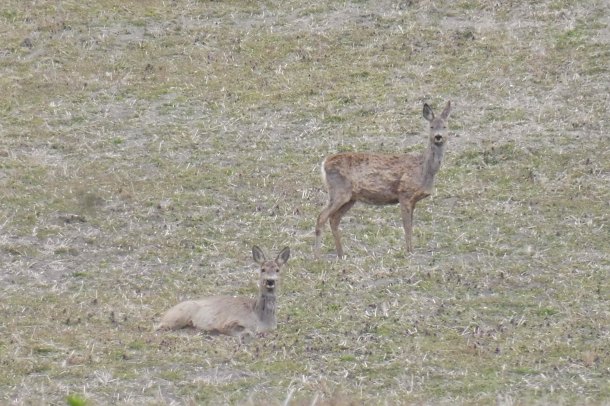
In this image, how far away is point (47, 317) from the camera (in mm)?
13383

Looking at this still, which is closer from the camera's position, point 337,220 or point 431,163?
point 337,220

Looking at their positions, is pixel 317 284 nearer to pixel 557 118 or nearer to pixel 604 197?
pixel 604 197

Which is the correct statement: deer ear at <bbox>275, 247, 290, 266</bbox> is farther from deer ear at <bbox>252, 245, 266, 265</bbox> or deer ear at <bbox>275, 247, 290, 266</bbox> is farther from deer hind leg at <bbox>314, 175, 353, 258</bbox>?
deer hind leg at <bbox>314, 175, 353, 258</bbox>

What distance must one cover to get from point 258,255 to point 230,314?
44.2 inches

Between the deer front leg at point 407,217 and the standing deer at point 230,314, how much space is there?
291 cm

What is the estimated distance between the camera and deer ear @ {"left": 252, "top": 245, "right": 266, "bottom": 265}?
45.6 feet

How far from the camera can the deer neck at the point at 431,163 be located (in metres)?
16.6

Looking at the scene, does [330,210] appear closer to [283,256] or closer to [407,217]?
[407,217]

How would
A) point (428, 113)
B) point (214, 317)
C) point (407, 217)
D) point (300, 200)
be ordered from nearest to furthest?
point (214, 317) < point (407, 217) < point (428, 113) < point (300, 200)

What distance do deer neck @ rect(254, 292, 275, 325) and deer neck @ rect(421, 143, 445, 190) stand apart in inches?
153

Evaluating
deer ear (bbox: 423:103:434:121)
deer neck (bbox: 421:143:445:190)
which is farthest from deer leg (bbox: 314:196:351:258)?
deer ear (bbox: 423:103:434:121)

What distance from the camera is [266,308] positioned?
1321 centimetres

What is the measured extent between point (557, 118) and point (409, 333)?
8562 mm

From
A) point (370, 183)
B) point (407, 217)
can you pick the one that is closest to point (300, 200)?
point (370, 183)
